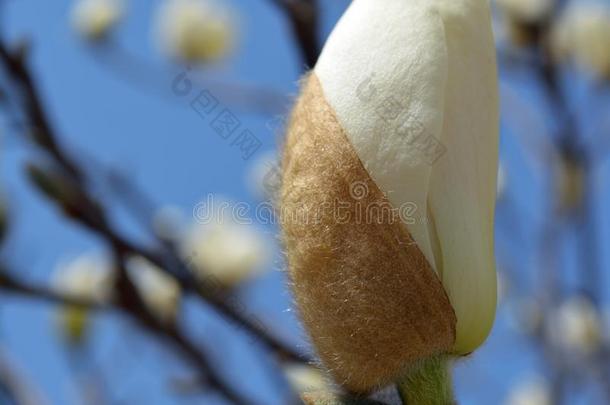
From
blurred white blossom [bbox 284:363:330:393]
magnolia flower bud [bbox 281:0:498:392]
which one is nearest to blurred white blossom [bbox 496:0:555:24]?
blurred white blossom [bbox 284:363:330:393]

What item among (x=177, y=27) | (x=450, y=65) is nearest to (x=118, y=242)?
A: (x=450, y=65)

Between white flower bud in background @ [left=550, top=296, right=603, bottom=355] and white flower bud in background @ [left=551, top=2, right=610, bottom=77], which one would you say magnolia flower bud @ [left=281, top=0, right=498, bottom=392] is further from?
white flower bud in background @ [left=551, top=2, right=610, bottom=77]

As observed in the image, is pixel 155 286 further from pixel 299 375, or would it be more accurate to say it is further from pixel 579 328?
pixel 579 328

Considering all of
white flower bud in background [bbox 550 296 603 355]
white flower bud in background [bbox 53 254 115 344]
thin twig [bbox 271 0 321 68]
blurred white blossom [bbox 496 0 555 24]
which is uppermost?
thin twig [bbox 271 0 321 68]

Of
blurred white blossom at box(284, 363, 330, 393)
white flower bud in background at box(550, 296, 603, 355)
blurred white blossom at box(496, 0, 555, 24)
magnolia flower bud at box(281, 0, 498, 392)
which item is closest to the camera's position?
magnolia flower bud at box(281, 0, 498, 392)

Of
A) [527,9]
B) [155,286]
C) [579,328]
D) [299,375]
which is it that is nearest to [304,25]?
[299,375]

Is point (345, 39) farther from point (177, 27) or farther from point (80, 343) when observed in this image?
point (177, 27)
